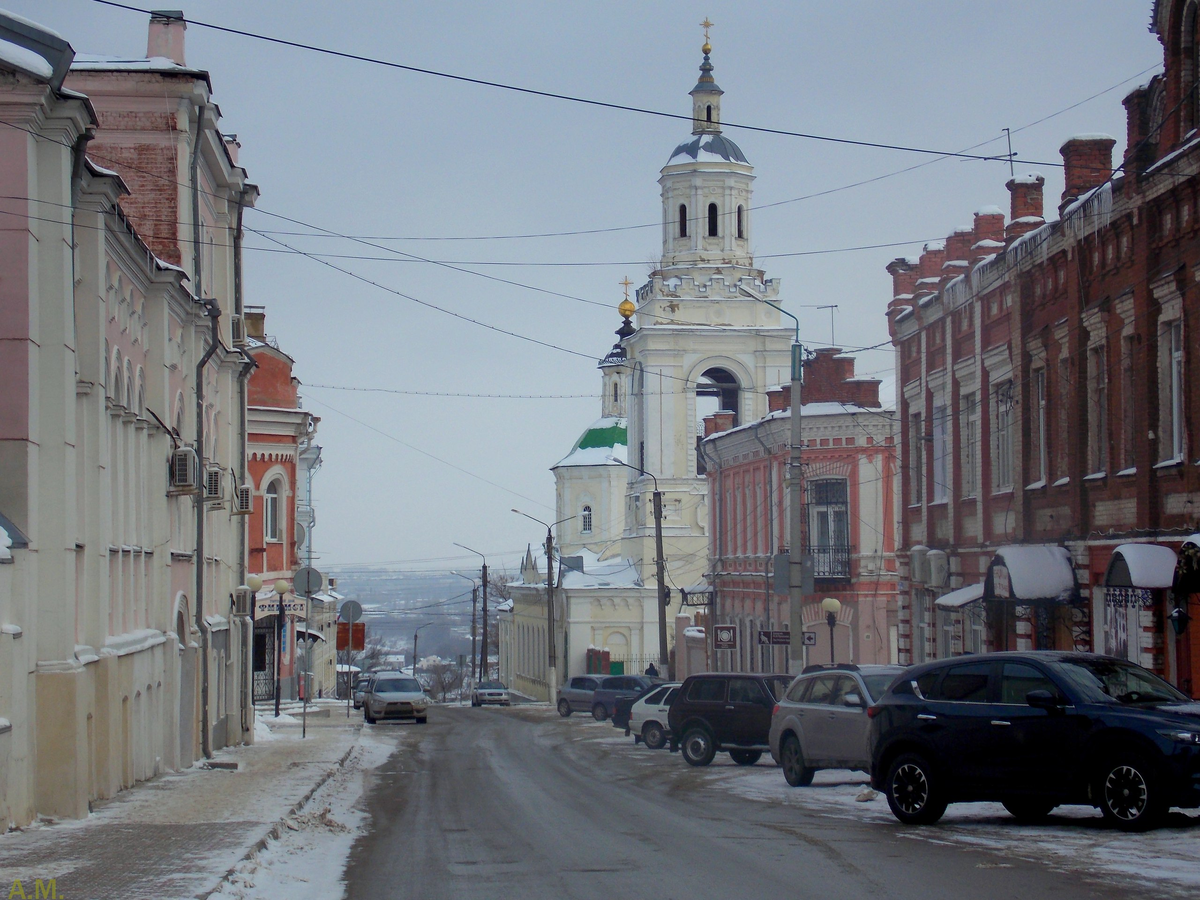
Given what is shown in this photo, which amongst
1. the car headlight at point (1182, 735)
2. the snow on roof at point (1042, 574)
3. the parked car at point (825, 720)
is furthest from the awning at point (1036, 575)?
the car headlight at point (1182, 735)

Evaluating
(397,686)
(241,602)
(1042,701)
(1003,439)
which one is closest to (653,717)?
(241,602)

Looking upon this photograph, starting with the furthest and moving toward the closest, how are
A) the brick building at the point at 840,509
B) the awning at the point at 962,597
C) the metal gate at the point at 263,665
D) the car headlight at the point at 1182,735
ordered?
1. the metal gate at the point at 263,665
2. the brick building at the point at 840,509
3. the awning at the point at 962,597
4. the car headlight at the point at 1182,735

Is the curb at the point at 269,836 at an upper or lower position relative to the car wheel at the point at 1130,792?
lower

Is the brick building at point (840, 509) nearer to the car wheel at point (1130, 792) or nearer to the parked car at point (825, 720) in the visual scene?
the parked car at point (825, 720)

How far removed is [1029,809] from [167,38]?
19.1 metres

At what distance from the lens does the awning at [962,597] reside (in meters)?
26.5

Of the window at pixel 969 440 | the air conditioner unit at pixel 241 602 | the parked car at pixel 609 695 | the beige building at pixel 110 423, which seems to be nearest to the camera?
the beige building at pixel 110 423

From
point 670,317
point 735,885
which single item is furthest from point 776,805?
point 670,317

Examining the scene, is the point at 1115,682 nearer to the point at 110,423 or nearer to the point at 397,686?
the point at 110,423

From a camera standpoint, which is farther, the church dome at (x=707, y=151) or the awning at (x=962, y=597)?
the church dome at (x=707, y=151)

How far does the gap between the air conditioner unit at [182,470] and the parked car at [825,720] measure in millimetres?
9003

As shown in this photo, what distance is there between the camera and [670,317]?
237ft

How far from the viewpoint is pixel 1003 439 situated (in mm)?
27656

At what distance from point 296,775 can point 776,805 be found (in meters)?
7.55
